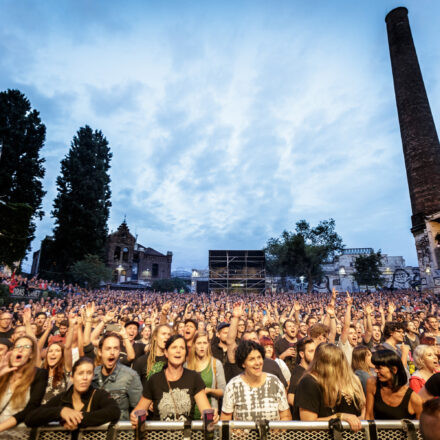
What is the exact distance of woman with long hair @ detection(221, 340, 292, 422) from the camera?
2.50 meters

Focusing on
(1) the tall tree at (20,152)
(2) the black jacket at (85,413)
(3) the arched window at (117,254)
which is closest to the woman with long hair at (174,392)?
(2) the black jacket at (85,413)

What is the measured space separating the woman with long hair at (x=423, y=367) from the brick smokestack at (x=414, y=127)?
24842 mm

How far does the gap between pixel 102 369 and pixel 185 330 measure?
4.87 ft

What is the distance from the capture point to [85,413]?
2.06 m

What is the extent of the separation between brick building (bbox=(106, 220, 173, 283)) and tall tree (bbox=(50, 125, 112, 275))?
8.00m

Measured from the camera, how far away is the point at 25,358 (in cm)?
265

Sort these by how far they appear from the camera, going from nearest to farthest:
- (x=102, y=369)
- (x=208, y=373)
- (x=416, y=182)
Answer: (x=102, y=369) < (x=208, y=373) < (x=416, y=182)

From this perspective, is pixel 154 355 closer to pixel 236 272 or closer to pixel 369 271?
pixel 236 272

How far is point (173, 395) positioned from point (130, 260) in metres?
48.0

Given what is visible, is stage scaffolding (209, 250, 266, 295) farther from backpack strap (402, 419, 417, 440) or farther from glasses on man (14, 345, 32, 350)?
backpack strap (402, 419, 417, 440)

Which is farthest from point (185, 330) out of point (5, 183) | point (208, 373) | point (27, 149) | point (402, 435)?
point (27, 149)

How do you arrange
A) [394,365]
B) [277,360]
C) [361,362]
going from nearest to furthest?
[394,365], [361,362], [277,360]

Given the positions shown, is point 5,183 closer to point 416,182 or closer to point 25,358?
point 25,358

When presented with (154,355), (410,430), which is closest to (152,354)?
(154,355)
